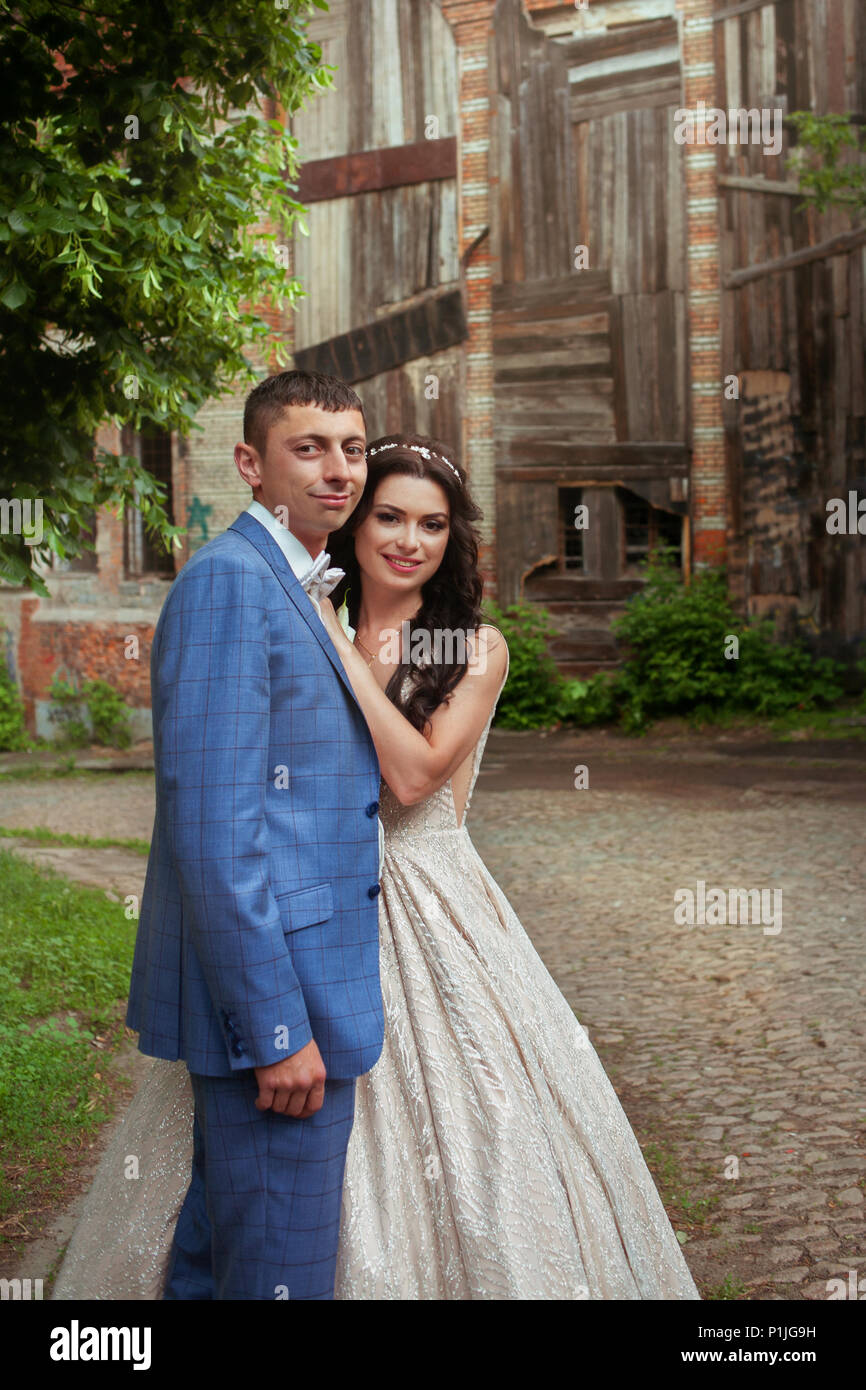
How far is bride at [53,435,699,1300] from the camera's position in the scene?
7.72 feet

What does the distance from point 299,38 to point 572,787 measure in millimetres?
8034

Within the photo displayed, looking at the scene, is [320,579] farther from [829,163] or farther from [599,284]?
[599,284]

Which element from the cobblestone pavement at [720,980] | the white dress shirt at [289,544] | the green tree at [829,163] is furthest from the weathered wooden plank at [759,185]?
the white dress shirt at [289,544]

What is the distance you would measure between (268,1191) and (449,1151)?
409 mm

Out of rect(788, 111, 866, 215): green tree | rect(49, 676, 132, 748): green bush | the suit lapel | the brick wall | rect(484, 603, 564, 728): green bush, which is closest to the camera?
the suit lapel

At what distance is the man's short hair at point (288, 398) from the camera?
2.27 metres

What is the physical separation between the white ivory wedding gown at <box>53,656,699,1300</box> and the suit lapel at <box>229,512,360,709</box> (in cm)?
44

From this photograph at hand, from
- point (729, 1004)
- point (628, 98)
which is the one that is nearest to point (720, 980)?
point (729, 1004)

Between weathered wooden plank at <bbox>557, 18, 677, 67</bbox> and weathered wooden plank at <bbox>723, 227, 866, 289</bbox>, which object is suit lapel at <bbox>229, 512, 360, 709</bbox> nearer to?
weathered wooden plank at <bbox>723, 227, 866, 289</bbox>

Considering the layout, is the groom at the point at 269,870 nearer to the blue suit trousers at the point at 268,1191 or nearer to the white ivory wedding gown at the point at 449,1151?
the blue suit trousers at the point at 268,1191

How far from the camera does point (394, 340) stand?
1619cm

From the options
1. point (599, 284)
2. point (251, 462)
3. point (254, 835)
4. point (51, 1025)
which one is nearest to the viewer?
point (254, 835)

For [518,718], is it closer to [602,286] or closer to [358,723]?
[602,286]

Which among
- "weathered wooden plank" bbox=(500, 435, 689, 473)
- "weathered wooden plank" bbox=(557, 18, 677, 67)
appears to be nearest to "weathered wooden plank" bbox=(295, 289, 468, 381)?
"weathered wooden plank" bbox=(500, 435, 689, 473)
